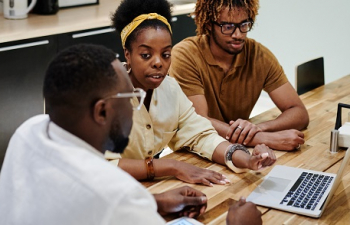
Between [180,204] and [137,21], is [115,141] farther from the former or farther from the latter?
[137,21]

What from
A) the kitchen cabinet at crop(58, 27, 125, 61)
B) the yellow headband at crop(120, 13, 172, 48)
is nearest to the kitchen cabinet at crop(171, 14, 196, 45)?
the kitchen cabinet at crop(58, 27, 125, 61)

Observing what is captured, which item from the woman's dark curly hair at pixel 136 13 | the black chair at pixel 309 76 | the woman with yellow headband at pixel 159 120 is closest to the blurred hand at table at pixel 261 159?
the woman with yellow headband at pixel 159 120

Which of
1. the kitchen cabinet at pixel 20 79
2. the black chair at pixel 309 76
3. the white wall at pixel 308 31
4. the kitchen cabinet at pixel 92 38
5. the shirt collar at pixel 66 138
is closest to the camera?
the shirt collar at pixel 66 138

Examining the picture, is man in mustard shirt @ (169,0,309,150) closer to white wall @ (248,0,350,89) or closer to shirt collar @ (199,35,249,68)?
shirt collar @ (199,35,249,68)

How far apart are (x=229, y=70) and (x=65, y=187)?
62.4 inches

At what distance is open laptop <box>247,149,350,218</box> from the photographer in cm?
169

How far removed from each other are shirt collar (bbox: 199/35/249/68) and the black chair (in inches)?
20.7

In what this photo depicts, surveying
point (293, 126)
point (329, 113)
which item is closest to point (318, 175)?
point (293, 126)

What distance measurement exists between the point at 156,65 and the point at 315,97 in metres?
1.16

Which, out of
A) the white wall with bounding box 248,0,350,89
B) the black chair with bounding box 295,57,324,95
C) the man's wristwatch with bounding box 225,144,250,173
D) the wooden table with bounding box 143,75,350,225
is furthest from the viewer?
the white wall with bounding box 248,0,350,89

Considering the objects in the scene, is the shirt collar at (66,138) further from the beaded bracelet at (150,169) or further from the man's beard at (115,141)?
the beaded bracelet at (150,169)

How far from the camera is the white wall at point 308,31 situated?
14.4 ft

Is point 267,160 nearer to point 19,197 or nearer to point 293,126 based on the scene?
point 293,126

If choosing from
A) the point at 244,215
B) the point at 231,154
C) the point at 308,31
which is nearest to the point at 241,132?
the point at 231,154
